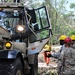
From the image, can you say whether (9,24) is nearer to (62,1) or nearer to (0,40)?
(0,40)

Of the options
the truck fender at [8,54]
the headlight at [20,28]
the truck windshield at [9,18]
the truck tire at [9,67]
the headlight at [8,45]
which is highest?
the truck windshield at [9,18]

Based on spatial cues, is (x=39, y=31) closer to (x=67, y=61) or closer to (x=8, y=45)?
(x=8, y=45)

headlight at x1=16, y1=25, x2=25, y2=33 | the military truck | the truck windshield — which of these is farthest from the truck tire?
the truck windshield

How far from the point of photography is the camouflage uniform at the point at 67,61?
6.26 m

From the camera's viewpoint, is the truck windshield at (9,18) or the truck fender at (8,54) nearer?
the truck fender at (8,54)

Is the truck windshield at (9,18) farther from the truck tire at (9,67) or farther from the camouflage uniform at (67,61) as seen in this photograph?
the camouflage uniform at (67,61)

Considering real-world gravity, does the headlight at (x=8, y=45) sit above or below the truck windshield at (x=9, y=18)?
below

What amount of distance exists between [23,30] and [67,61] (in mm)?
2569

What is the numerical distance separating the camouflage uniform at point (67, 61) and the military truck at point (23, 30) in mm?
1763

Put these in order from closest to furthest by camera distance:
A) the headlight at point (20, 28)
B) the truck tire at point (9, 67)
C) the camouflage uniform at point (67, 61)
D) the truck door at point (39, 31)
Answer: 1. the camouflage uniform at point (67, 61)
2. the truck tire at point (9, 67)
3. the headlight at point (20, 28)
4. the truck door at point (39, 31)

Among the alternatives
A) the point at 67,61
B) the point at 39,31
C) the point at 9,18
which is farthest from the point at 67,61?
the point at 9,18

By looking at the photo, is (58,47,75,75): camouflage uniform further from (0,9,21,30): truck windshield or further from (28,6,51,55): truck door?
(0,9,21,30): truck windshield

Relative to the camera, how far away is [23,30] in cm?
852

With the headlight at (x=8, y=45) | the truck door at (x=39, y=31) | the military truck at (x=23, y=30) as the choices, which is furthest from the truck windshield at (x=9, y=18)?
the headlight at (x=8, y=45)
